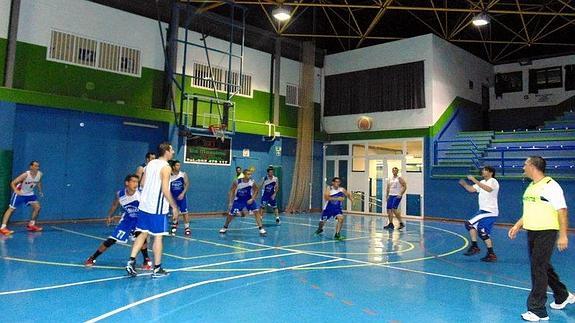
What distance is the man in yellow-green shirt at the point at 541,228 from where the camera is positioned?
15.0 feet

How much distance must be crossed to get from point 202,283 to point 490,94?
20.9 m

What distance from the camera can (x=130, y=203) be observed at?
7.81 metres

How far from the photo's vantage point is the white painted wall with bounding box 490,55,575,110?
20594mm

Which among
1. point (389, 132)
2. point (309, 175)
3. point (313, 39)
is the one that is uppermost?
point (313, 39)

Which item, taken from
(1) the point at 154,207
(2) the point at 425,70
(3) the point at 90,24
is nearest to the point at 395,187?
(2) the point at 425,70

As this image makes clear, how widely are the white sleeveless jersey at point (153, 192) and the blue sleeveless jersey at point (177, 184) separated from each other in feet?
15.5

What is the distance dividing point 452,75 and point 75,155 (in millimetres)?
15504

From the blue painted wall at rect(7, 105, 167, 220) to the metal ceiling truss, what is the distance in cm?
726

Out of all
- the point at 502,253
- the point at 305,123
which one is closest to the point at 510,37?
the point at 305,123

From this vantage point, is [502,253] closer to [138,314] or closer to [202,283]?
[202,283]

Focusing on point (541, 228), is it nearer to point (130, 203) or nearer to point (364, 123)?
point (130, 203)

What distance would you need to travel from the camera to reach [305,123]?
64.3 ft

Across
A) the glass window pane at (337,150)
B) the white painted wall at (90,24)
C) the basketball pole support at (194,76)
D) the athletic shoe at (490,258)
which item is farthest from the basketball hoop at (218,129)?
the athletic shoe at (490,258)

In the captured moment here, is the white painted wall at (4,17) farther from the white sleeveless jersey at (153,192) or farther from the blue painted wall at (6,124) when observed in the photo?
the white sleeveless jersey at (153,192)
